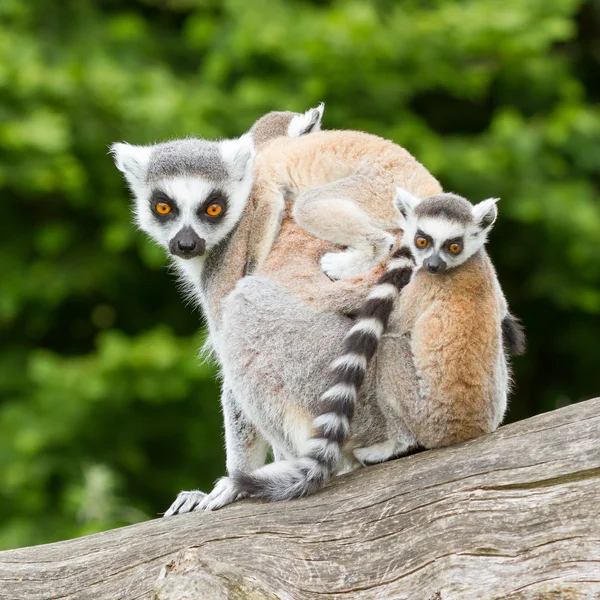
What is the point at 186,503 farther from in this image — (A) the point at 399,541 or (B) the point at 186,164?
(B) the point at 186,164

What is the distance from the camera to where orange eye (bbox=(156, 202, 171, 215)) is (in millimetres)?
5371

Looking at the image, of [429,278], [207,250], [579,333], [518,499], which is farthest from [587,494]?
[579,333]

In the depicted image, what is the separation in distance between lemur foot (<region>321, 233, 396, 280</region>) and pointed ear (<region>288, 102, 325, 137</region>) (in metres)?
1.32

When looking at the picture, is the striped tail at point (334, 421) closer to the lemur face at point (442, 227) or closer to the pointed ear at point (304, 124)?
the lemur face at point (442, 227)

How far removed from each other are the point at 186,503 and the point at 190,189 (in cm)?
175

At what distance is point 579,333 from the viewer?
435 inches

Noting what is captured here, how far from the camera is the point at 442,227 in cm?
455

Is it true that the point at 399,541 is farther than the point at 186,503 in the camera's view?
No

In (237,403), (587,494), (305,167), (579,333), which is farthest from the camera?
(579,333)

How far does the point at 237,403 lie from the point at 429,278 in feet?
4.15

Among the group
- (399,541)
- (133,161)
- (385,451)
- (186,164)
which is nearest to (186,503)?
(385,451)

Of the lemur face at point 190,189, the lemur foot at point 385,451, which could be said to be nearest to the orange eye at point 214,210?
the lemur face at point 190,189

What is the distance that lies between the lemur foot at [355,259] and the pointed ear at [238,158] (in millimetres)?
771

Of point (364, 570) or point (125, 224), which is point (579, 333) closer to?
point (125, 224)
